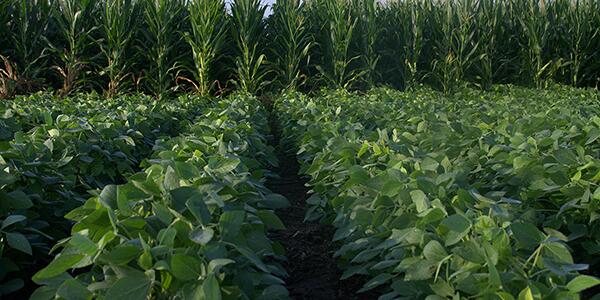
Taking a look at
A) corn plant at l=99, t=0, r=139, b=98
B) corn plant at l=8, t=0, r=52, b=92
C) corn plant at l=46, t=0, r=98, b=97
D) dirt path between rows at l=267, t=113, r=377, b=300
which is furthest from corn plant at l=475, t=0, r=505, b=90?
dirt path between rows at l=267, t=113, r=377, b=300

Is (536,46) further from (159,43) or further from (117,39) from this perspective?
(117,39)

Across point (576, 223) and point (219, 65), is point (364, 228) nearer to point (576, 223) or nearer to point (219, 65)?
point (576, 223)

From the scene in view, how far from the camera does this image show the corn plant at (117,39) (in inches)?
462

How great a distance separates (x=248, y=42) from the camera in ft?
40.8

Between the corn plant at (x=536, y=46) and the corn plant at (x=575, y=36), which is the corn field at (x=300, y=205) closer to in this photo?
the corn plant at (x=536, y=46)

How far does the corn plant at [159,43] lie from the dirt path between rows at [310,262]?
295 inches

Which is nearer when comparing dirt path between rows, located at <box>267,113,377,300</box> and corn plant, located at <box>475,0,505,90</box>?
dirt path between rows, located at <box>267,113,377,300</box>

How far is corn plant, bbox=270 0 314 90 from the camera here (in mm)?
12477

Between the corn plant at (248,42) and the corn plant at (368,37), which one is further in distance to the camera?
the corn plant at (368,37)

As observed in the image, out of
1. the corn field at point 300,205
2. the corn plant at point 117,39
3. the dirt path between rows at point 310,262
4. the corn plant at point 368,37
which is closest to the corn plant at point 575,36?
the corn plant at point 368,37

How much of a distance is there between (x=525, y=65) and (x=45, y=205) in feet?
41.2

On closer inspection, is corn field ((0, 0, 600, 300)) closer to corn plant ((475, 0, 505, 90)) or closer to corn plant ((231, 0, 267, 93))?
corn plant ((231, 0, 267, 93))

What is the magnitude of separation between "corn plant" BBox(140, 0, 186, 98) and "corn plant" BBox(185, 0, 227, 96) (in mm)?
378

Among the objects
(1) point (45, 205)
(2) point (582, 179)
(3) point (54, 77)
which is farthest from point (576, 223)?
(3) point (54, 77)
